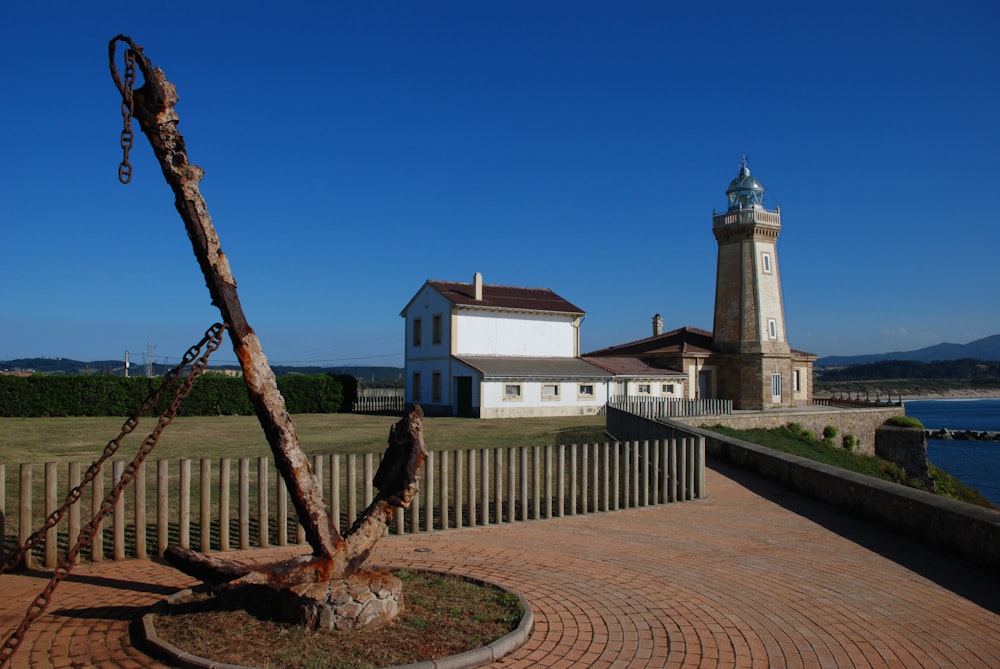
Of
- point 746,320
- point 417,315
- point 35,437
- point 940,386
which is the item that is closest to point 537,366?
point 417,315

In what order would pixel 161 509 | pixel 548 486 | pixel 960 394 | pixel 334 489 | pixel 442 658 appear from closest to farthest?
pixel 442 658
pixel 161 509
pixel 334 489
pixel 548 486
pixel 960 394

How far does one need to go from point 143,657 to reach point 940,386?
688ft

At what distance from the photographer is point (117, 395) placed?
35.3 m

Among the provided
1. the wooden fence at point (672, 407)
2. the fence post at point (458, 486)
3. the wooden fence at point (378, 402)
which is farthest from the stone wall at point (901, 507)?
the wooden fence at point (378, 402)

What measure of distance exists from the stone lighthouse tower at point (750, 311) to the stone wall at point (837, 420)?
394 cm

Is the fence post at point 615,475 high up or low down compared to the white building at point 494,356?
down

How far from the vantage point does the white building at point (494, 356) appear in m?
35.8

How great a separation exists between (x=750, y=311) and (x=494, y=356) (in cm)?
1706

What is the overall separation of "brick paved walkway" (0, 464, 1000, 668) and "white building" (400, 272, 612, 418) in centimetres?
2703

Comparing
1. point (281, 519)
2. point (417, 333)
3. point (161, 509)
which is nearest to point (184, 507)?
point (161, 509)

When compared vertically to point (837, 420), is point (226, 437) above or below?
above

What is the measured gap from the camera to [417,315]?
1602 inches

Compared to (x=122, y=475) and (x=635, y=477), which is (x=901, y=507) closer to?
(x=635, y=477)

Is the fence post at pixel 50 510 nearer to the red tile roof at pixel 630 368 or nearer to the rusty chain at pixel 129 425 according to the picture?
the rusty chain at pixel 129 425
